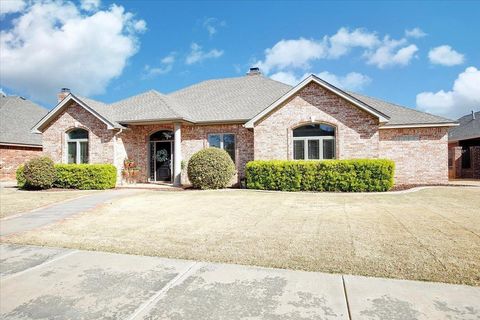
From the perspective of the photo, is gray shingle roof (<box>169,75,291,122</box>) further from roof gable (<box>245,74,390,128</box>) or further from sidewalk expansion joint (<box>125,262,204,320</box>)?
sidewalk expansion joint (<box>125,262,204,320</box>)

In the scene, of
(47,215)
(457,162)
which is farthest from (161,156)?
(457,162)

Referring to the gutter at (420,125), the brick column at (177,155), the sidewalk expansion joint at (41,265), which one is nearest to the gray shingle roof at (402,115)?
the gutter at (420,125)

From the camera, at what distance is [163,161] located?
59.6ft

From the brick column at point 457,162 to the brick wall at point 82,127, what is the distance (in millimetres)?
23865

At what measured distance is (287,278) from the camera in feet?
12.6

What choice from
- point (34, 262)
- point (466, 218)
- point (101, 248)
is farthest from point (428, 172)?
point (34, 262)

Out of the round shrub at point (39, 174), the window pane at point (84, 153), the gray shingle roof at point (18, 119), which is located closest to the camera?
the round shrub at point (39, 174)

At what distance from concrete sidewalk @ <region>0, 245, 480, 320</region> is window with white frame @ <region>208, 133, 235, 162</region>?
12.6 meters

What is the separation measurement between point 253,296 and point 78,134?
17.7m

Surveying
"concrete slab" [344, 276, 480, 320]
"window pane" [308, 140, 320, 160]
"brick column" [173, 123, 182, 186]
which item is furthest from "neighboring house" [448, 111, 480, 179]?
"concrete slab" [344, 276, 480, 320]

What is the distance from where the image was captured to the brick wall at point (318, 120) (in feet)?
47.6

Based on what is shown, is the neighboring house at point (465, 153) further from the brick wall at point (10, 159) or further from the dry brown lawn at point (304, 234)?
the brick wall at point (10, 159)

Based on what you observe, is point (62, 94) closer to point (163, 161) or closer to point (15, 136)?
point (15, 136)

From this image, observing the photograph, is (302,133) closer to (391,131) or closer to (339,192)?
(339,192)
